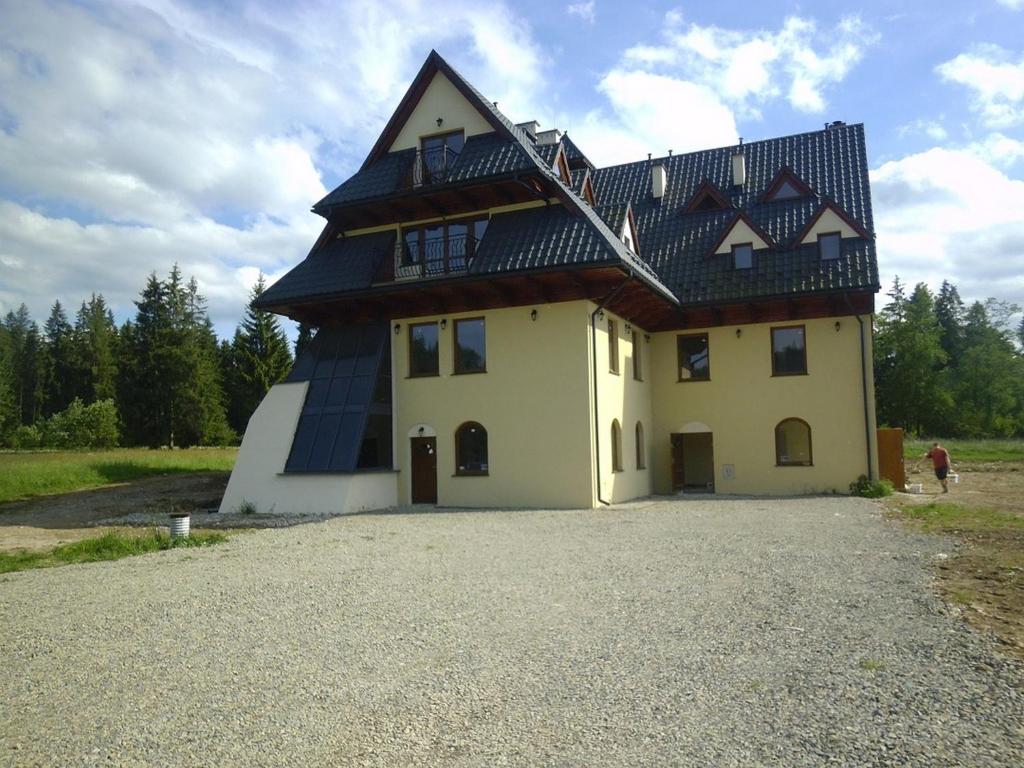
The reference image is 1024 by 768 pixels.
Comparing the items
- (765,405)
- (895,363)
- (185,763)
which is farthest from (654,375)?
(895,363)

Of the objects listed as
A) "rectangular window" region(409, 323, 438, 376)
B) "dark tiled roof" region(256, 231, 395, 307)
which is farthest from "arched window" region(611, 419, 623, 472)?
"dark tiled roof" region(256, 231, 395, 307)

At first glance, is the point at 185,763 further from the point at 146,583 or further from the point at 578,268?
the point at 578,268

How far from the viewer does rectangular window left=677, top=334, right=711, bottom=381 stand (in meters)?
25.1

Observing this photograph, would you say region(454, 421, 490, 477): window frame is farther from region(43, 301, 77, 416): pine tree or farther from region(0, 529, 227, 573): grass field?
region(43, 301, 77, 416): pine tree

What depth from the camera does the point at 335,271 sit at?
22.9 metres

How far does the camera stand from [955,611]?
7453 mm

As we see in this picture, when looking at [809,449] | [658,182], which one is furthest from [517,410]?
[658,182]

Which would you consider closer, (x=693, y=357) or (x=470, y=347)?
(x=470, y=347)

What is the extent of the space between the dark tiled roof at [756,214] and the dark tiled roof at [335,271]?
902cm

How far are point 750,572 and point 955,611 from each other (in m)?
2.77

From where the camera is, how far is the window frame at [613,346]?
2216 centimetres

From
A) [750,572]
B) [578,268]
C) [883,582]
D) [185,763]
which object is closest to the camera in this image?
[185,763]

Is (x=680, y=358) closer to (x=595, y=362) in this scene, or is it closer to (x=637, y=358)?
(x=637, y=358)

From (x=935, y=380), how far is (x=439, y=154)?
52873mm
